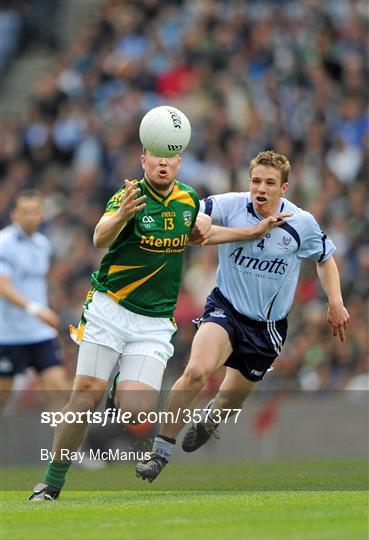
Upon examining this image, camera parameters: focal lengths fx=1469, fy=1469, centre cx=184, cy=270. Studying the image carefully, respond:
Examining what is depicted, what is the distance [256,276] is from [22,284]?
4.74 meters

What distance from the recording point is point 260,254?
11805mm

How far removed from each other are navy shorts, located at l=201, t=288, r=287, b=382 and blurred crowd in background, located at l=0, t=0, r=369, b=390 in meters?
6.04

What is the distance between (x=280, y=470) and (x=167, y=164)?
4907mm

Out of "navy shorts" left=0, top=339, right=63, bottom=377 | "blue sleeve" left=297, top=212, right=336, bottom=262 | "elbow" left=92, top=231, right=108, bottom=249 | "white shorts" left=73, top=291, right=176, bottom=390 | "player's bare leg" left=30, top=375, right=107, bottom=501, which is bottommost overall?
"navy shorts" left=0, top=339, right=63, bottom=377

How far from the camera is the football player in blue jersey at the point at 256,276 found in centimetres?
1155

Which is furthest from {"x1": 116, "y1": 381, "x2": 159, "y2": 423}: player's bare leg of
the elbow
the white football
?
the white football

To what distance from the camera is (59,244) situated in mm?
22922

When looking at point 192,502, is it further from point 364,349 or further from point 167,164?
point 364,349

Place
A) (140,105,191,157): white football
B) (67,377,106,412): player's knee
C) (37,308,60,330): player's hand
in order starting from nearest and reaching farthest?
(67,377,106,412): player's knee
(140,105,191,157): white football
(37,308,60,330): player's hand

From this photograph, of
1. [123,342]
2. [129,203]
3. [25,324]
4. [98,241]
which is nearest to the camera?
[129,203]

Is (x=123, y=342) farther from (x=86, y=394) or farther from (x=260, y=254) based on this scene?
(x=260, y=254)

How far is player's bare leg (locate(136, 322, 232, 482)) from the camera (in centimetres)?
1098

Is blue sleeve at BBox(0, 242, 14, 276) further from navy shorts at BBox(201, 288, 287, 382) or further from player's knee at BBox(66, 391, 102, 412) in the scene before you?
player's knee at BBox(66, 391, 102, 412)

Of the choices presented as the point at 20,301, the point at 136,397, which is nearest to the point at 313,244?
the point at 136,397
